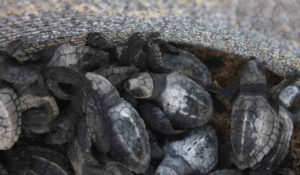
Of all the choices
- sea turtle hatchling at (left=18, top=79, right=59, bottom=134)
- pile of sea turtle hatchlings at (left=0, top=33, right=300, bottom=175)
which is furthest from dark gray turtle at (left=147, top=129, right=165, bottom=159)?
sea turtle hatchling at (left=18, top=79, right=59, bottom=134)

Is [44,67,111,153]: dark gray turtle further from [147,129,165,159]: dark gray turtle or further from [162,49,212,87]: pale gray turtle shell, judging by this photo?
[162,49,212,87]: pale gray turtle shell

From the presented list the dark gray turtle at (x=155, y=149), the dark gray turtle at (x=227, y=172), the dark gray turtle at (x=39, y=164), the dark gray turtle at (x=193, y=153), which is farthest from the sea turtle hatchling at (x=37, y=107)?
the dark gray turtle at (x=227, y=172)

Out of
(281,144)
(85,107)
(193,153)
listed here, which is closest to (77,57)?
(85,107)

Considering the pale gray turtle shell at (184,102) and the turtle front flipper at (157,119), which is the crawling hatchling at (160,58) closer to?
the pale gray turtle shell at (184,102)

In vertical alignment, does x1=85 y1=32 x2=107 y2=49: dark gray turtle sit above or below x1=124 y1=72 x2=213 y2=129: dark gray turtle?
above

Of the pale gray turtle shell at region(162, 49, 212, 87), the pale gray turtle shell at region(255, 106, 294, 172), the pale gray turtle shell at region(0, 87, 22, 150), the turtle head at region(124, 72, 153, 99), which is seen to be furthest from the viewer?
the pale gray turtle shell at region(162, 49, 212, 87)
